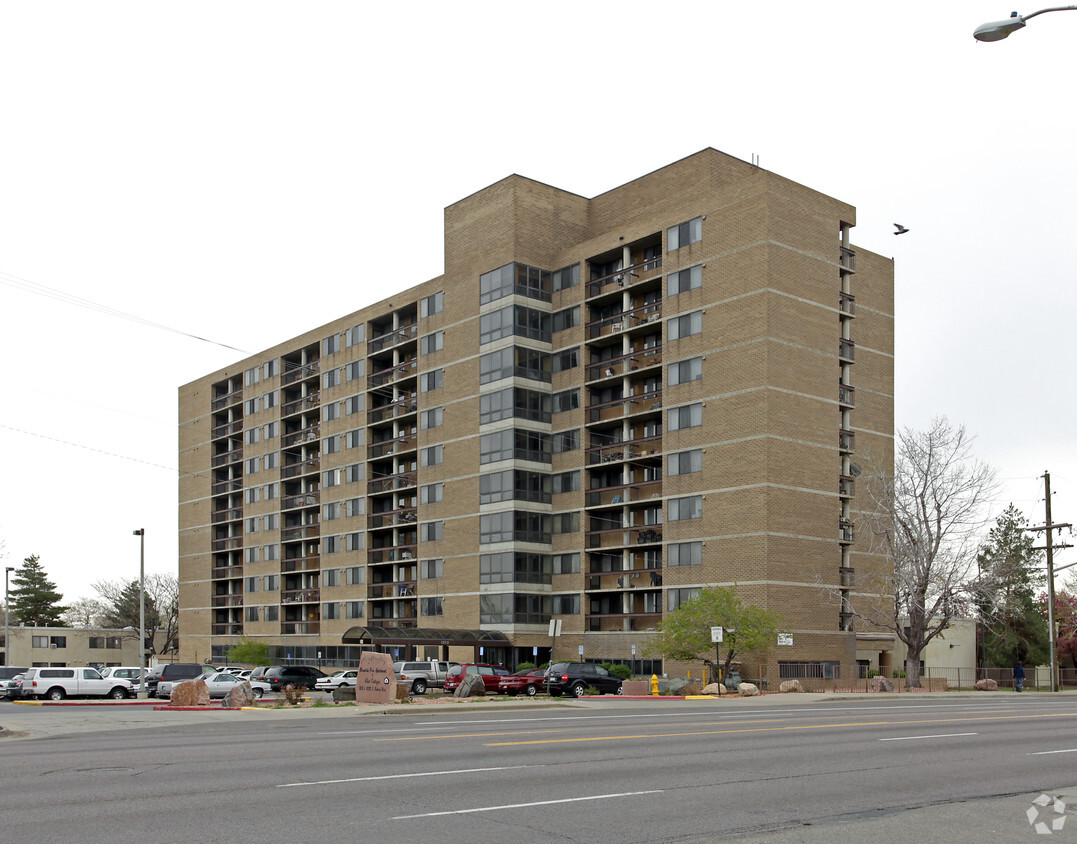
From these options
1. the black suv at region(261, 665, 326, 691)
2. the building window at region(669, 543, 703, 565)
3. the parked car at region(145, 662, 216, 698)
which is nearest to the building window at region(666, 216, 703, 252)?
the building window at region(669, 543, 703, 565)

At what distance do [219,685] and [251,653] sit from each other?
4317cm

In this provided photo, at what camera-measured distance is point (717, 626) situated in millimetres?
49719

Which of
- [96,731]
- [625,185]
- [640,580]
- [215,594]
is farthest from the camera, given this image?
[215,594]

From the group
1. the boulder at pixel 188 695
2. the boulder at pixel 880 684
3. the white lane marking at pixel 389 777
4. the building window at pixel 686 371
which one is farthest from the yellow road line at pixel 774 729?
the building window at pixel 686 371

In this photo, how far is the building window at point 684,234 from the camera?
60.2m

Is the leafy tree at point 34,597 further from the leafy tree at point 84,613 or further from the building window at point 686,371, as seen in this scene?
the building window at point 686,371

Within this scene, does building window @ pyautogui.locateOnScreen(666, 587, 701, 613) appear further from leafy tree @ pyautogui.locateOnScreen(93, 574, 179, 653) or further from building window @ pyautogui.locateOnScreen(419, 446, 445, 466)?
leafy tree @ pyautogui.locateOnScreen(93, 574, 179, 653)

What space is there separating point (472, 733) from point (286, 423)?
247 ft

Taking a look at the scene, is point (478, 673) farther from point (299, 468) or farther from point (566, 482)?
point (299, 468)

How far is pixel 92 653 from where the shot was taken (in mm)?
110750

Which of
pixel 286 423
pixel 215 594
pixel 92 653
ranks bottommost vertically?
pixel 92 653

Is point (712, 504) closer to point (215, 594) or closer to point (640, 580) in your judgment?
point (640, 580)

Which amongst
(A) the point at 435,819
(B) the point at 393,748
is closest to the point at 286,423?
(B) the point at 393,748

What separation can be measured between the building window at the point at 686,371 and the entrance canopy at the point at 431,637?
19.3m
